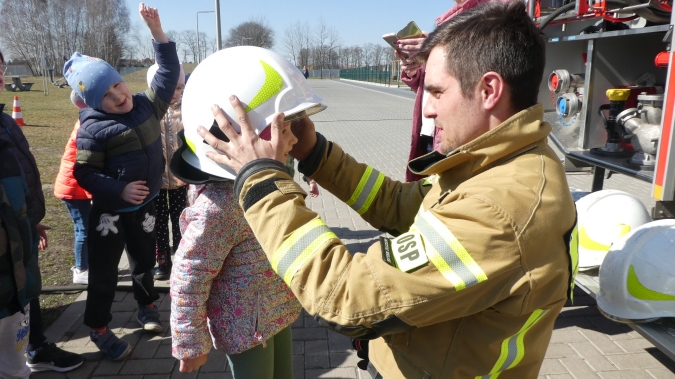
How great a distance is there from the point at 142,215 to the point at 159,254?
3.81 feet

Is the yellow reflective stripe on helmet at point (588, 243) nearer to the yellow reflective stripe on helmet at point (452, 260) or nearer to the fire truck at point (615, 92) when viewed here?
the fire truck at point (615, 92)

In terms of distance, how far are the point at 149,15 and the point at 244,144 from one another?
2163 millimetres

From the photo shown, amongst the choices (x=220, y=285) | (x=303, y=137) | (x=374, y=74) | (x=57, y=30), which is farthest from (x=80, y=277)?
(x=57, y=30)

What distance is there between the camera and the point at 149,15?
3234 millimetres

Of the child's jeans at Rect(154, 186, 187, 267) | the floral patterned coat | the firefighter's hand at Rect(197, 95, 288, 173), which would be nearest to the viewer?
the firefighter's hand at Rect(197, 95, 288, 173)

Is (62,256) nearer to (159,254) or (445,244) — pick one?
(159,254)

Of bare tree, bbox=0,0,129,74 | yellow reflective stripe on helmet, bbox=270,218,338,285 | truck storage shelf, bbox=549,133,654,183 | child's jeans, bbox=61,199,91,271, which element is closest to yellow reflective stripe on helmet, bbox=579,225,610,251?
truck storage shelf, bbox=549,133,654,183

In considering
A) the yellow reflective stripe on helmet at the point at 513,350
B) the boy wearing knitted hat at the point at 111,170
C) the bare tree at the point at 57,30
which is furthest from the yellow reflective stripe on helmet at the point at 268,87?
the bare tree at the point at 57,30

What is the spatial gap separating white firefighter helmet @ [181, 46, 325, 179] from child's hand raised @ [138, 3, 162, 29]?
5.18ft

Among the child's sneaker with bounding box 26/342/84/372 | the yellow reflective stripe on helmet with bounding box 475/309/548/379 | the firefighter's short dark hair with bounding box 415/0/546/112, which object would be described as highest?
the firefighter's short dark hair with bounding box 415/0/546/112

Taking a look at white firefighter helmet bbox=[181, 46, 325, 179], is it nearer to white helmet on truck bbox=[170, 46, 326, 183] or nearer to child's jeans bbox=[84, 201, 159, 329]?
white helmet on truck bbox=[170, 46, 326, 183]

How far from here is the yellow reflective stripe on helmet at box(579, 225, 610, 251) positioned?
3.42 m

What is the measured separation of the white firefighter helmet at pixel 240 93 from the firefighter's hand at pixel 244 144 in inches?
5.6

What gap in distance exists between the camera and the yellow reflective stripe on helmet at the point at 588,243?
3.42m
